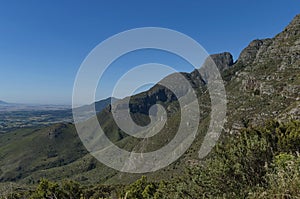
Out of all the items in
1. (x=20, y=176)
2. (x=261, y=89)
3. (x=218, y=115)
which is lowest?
(x=20, y=176)

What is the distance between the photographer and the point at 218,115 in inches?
3661

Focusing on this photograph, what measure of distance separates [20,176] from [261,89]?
160 meters

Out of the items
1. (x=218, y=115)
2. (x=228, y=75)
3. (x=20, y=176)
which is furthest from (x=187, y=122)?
(x=20, y=176)

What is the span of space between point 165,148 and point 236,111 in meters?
38.4

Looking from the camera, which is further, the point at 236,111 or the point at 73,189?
the point at 236,111

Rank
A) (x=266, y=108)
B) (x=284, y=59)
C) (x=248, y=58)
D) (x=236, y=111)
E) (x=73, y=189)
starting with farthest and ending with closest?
(x=248, y=58) < (x=284, y=59) < (x=236, y=111) < (x=266, y=108) < (x=73, y=189)

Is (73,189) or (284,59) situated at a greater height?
(284,59)

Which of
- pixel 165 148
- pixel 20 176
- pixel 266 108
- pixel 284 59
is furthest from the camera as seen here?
pixel 20 176

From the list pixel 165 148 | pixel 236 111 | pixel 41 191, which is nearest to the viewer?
pixel 41 191

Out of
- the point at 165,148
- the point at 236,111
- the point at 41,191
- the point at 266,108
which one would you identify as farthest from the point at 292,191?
the point at 165,148

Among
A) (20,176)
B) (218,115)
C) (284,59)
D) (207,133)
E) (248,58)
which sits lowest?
(20,176)

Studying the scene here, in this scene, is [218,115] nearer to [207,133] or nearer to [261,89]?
[207,133]

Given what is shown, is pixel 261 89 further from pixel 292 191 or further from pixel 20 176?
pixel 20 176

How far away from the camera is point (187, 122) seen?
372ft
